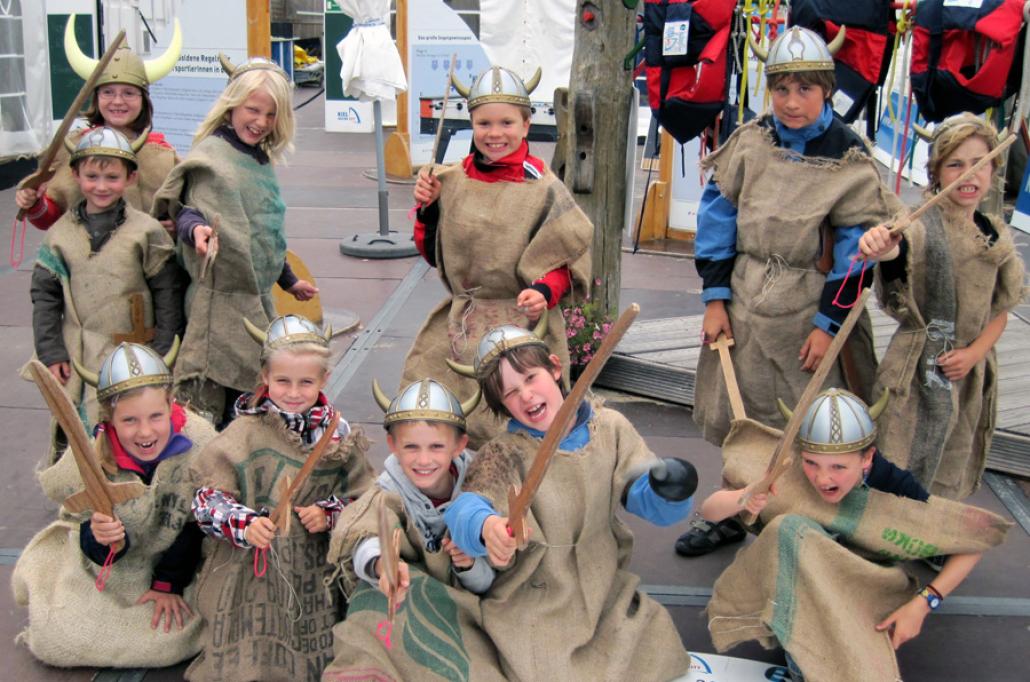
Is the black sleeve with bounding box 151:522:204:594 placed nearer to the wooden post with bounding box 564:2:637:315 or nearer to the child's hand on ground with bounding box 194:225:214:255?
the child's hand on ground with bounding box 194:225:214:255

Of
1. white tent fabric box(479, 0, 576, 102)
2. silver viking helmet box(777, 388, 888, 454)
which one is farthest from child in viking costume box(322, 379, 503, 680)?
white tent fabric box(479, 0, 576, 102)

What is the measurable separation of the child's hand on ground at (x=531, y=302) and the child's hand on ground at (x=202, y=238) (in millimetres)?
1061

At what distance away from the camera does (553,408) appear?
3.00 metres

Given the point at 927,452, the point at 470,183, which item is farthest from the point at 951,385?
the point at 470,183

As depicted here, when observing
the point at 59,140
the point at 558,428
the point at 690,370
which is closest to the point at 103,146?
the point at 59,140

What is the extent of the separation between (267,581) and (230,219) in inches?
54.0

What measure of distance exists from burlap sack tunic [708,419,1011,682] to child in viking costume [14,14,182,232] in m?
2.36

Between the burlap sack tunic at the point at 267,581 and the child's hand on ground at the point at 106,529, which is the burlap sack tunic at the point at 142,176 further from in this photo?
the child's hand on ground at the point at 106,529

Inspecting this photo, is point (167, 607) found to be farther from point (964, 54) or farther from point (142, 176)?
point (964, 54)

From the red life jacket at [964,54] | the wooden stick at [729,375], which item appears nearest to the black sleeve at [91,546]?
the wooden stick at [729,375]

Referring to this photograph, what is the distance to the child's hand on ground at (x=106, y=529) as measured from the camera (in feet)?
9.65

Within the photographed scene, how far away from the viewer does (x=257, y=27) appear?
689 cm

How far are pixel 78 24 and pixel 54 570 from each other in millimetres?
9458

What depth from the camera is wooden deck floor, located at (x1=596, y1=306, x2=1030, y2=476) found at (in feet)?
15.6
